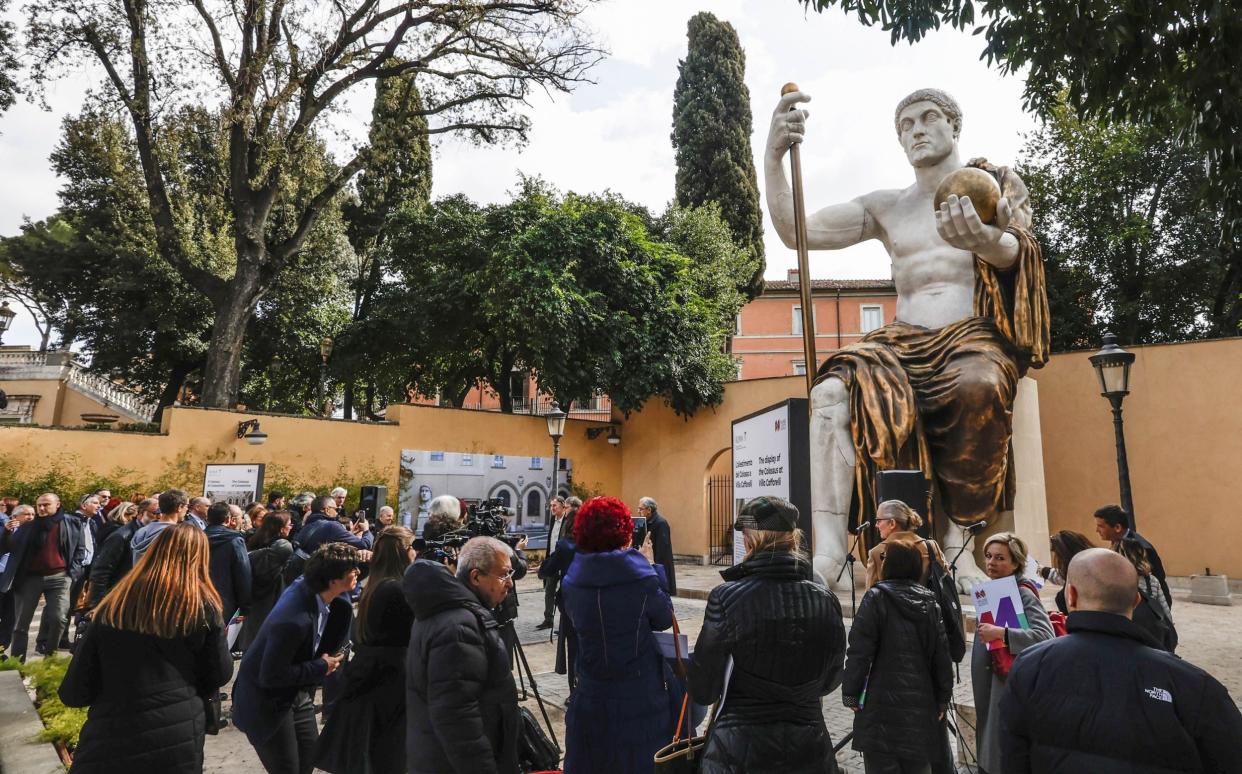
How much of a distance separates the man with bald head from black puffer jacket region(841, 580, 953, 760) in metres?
0.84

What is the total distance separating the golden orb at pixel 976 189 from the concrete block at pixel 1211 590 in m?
7.57

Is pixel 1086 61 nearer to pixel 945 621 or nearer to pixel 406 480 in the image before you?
pixel 945 621

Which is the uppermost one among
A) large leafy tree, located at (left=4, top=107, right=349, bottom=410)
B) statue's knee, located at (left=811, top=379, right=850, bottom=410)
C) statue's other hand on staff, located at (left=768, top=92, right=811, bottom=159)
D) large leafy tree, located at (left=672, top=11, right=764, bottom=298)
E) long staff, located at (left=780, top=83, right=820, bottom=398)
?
large leafy tree, located at (left=672, top=11, right=764, bottom=298)

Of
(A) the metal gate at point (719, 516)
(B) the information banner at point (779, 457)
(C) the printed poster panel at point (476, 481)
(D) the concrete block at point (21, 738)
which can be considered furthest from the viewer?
(A) the metal gate at point (719, 516)

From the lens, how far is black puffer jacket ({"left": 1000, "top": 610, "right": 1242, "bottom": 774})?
1.71m

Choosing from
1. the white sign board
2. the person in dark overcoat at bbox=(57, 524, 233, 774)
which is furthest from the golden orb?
the person in dark overcoat at bbox=(57, 524, 233, 774)

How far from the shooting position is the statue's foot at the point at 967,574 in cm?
598

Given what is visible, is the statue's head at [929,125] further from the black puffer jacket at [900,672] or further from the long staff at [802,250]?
the black puffer jacket at [900,672]

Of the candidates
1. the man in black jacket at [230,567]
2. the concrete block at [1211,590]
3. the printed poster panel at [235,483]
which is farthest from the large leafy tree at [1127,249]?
→ the man in black jacket at [230,567]

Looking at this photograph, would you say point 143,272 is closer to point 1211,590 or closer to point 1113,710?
point 1113,710

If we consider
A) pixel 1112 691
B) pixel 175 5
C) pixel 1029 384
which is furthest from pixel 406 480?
pixel 1112 691

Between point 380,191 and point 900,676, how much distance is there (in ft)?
80.6

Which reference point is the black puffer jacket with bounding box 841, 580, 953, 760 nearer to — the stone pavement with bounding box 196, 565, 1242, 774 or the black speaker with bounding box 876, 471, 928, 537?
the stone pavement with bounding box 196, 565, 1242, 774

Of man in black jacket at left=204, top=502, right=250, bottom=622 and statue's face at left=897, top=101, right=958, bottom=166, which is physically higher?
statue's face at left=897, top=101, right=958, bottom=166
